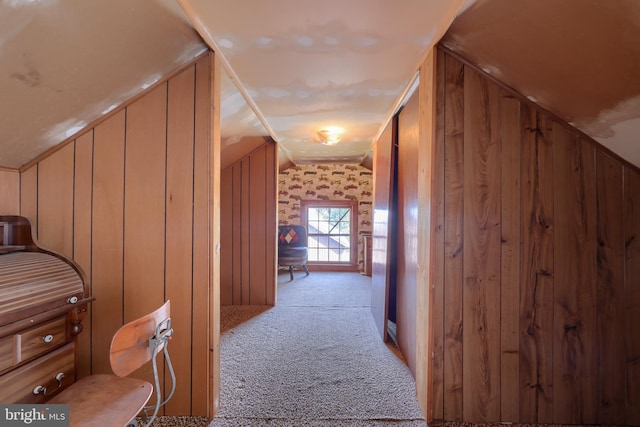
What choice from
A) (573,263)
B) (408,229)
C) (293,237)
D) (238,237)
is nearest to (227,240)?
(238,237)

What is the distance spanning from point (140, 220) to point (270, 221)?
2.04 meters

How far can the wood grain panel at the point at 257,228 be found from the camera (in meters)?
3.53

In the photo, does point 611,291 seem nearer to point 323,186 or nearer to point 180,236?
point 180,236

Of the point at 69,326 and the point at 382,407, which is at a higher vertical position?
the point at 69,326

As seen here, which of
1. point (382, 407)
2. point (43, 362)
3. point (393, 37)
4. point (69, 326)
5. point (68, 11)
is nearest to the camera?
point (68, 11)

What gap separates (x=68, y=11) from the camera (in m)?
1.03

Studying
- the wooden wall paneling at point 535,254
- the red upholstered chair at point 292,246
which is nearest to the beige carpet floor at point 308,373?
the wooden wall paneling at point 535,254

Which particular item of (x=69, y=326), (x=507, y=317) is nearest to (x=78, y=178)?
(x=69, y=326)

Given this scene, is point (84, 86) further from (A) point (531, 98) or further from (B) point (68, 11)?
(A) point (531, 98)

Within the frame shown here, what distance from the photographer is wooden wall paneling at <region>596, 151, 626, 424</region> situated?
1518 mm

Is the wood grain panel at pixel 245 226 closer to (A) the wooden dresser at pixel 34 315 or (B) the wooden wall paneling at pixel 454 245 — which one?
(A) the wooden dresser at pixel 34 315

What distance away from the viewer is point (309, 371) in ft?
6.70

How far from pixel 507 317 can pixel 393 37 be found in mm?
1613

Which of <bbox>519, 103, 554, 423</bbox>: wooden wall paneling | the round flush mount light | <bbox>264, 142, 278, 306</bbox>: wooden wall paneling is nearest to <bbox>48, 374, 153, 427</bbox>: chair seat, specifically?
<bbox>519, 103, 554, 423</bbox>: wooden wall paneling
